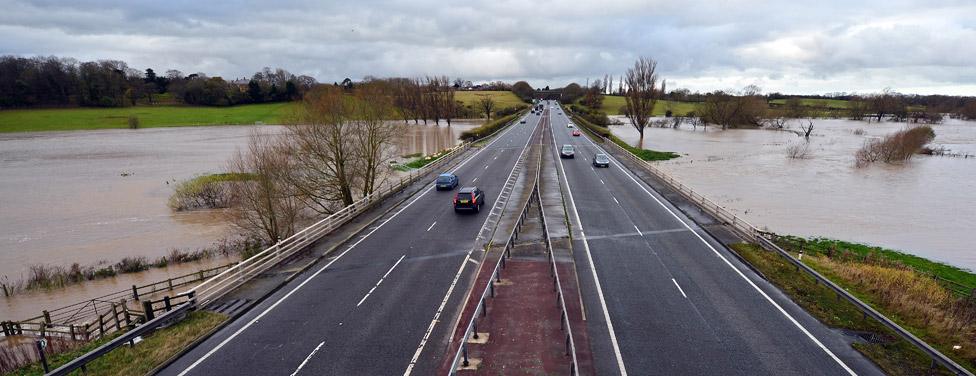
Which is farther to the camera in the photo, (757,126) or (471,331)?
(757,126)

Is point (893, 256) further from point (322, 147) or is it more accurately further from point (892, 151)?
point (892, 151)

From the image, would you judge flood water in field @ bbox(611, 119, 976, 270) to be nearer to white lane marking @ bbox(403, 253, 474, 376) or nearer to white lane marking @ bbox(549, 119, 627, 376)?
white lane marking @ bbox(549, 119, 627, 376)

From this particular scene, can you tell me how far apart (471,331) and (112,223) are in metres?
36.0

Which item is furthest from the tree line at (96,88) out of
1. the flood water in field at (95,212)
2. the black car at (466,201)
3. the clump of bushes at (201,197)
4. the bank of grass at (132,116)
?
the black car at (466,201)

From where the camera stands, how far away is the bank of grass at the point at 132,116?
118 meters

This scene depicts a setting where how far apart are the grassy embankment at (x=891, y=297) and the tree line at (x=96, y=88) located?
379 feet

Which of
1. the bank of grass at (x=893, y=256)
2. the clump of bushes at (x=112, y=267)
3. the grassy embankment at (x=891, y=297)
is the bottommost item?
the clump of bushes at (x=112, y=267)

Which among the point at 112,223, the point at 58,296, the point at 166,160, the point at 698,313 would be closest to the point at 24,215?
the point at 112,223

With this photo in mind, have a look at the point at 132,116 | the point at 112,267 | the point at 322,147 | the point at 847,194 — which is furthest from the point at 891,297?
the point at 132,116

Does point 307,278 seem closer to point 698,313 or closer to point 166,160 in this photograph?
point 698,313

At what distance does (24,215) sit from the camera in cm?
3916

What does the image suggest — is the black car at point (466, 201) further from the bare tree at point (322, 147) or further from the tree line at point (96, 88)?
the tree line at point (96, 88)

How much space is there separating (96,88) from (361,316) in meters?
169

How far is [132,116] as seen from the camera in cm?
13000
